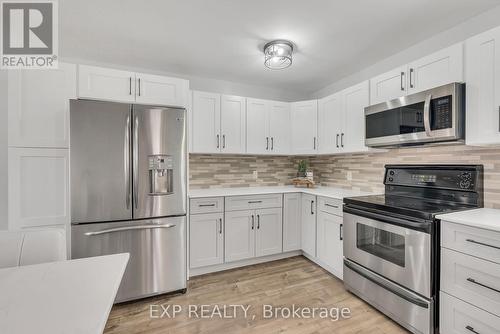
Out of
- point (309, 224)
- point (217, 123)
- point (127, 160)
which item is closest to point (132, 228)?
point (127, 160)

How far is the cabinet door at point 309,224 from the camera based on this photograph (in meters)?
2.94

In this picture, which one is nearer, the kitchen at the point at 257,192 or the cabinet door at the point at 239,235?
the kitchen at the point at 257,192

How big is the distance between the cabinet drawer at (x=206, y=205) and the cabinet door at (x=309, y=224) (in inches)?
42.9

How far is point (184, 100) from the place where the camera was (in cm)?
251

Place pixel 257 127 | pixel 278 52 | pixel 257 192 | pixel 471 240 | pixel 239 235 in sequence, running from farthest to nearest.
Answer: pixel 257 127, pixel 257 192, pixel 239 235, pixel 278 52, pixel 471 240

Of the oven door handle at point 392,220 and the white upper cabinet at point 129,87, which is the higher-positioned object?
the white upper cabinet at point 129,87

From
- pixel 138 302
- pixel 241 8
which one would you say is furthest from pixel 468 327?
pixel 241 8

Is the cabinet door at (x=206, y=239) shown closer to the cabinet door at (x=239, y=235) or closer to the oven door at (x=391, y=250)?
the cabinet door at (x=239, y=235)

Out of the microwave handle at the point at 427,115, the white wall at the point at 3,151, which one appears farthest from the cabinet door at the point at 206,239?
the microwave handle at the point at 427,115

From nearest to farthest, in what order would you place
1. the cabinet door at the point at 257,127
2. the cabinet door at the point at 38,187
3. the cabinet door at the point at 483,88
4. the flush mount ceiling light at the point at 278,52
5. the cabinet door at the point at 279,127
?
the cabinet door at the point at 483,88 → the cabinet door at the point at 38,187 → the flush mount ceiling light at the point at 278,52 → the cabinet door at the point at 257,127 → the cabinet door at the point at 279,127

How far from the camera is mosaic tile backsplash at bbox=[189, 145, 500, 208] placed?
1871 mm

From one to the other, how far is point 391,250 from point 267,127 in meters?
2.07

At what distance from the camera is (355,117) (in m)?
2.68

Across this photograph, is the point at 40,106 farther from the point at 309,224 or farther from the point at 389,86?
the point at 389,86
